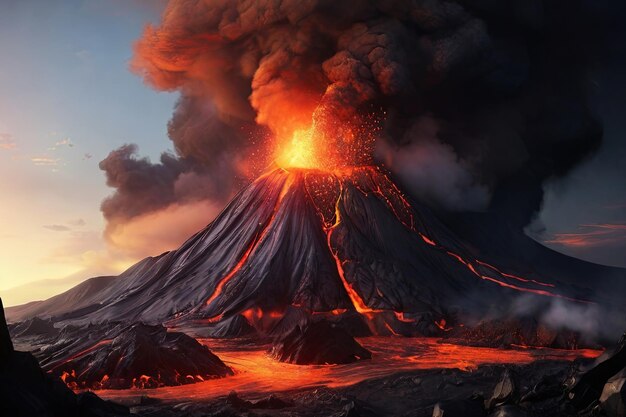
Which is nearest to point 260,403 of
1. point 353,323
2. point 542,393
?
point 542,393

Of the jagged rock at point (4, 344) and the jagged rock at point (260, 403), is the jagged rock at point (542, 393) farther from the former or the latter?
the jagged rock at point (4, 344)

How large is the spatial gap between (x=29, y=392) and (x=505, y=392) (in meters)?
7.10

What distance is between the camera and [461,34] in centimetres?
4162

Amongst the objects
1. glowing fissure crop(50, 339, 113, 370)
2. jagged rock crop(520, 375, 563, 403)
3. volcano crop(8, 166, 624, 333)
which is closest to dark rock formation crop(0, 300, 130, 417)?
jagged rock crop(520, 375, 563, 403)

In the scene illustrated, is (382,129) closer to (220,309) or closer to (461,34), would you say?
(461,34)

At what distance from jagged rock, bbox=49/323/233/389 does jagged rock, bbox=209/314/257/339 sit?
10.1 meters

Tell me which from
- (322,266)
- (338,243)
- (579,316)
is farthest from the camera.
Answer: (338,243)

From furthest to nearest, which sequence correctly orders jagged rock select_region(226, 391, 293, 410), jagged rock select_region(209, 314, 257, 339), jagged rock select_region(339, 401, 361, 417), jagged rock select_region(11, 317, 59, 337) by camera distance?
1. jagged rock select_region(11, 317, 59, 337)
2. jagged rock select_region(209, 314, 257, 339)
3. jagged rock select_region(226, 391, 293, 410)
4. jagged rock select_region(339, 401, 361, 417)

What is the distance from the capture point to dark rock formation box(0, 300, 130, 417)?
732 cm

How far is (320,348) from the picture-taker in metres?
19.1

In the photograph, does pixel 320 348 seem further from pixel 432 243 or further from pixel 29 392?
pixel 432 243

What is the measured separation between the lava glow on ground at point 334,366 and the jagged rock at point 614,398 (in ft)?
25.6

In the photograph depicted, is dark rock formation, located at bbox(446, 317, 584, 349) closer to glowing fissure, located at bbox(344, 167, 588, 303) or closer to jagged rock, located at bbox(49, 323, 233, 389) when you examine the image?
glowing fissure, located at bbox(344, 167, 588, 303)

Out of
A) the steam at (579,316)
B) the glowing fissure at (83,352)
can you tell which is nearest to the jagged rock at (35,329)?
the glowing fissure at (83,352)
